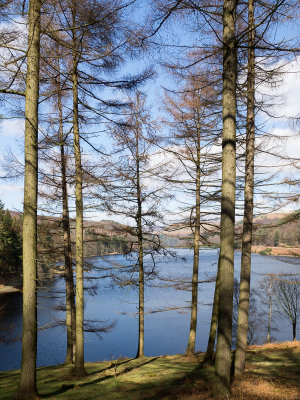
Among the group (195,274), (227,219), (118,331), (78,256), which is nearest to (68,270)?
(78,256)

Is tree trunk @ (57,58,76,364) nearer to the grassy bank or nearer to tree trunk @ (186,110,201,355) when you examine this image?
the grassy bank

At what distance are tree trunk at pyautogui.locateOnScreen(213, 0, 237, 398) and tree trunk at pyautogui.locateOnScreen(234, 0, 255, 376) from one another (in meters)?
2.36

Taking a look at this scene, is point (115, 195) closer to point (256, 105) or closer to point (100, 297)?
point (256, 105)

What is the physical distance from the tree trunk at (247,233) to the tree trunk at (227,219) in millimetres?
2360

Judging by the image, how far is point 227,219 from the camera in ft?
16.8

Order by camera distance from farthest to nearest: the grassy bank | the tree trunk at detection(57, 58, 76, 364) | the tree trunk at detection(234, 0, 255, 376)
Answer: the tree trunk at detection(57, 58, 76, 364) → the tree trunk at detection(234, 0, 255, 376) → the grassy bank

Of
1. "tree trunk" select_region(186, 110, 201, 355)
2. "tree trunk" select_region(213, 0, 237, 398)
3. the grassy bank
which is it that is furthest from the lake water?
"tree trunk" select_region(213, 0, 237, 398)

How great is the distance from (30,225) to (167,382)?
189 inches

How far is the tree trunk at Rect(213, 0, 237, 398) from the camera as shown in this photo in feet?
16.3

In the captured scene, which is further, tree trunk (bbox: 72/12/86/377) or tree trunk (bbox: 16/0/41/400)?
tree trunk (bbox: 72/12/86/377)

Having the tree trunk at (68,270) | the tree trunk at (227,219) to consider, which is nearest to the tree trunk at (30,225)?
the tree trunk at (227,219)

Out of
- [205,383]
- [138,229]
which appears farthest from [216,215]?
[205,383]

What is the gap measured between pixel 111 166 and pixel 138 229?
306 cm

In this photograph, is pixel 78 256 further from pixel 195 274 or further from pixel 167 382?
pixel 195 274
